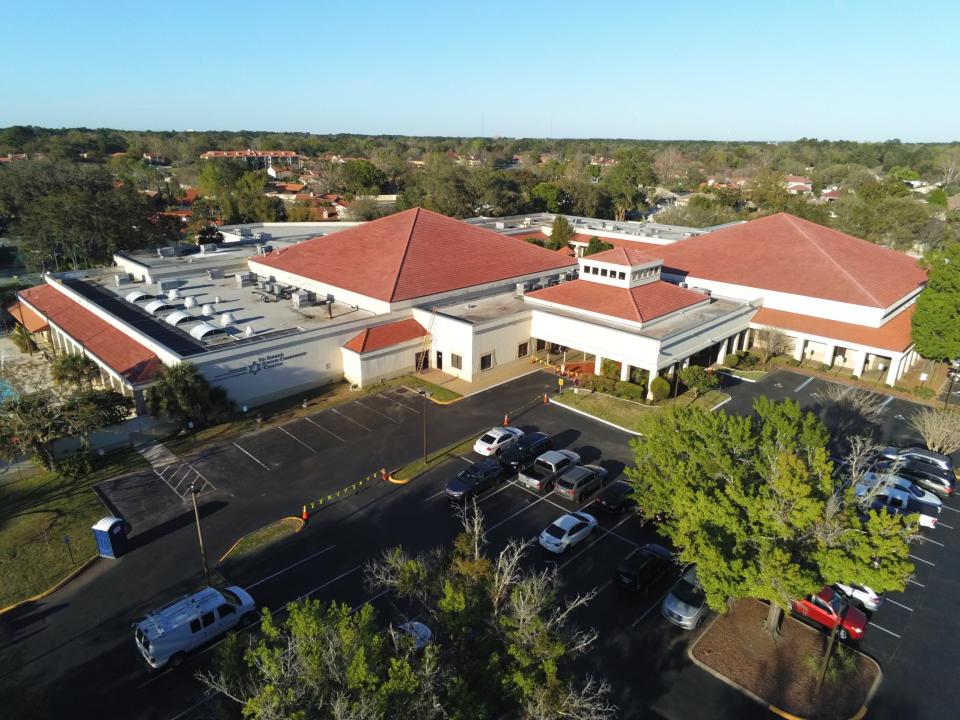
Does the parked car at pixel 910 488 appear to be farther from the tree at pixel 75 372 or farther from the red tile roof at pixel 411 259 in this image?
the tree at pixel 75 372

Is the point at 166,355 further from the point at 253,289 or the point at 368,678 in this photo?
the point at 368,678

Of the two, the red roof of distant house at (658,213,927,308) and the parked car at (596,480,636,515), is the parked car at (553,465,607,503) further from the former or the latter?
the red roof of distant house at (658,213,927,308)

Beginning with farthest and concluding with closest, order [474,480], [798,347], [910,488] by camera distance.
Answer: [798,347], [910,488], [474,480]

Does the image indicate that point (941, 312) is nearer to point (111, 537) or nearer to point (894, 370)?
point (894, 370)

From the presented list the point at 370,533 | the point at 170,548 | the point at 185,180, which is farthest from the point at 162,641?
the point at 185,180

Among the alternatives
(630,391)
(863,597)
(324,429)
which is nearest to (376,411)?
(324,429)

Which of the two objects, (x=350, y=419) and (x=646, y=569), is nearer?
(x=646, y=569)
